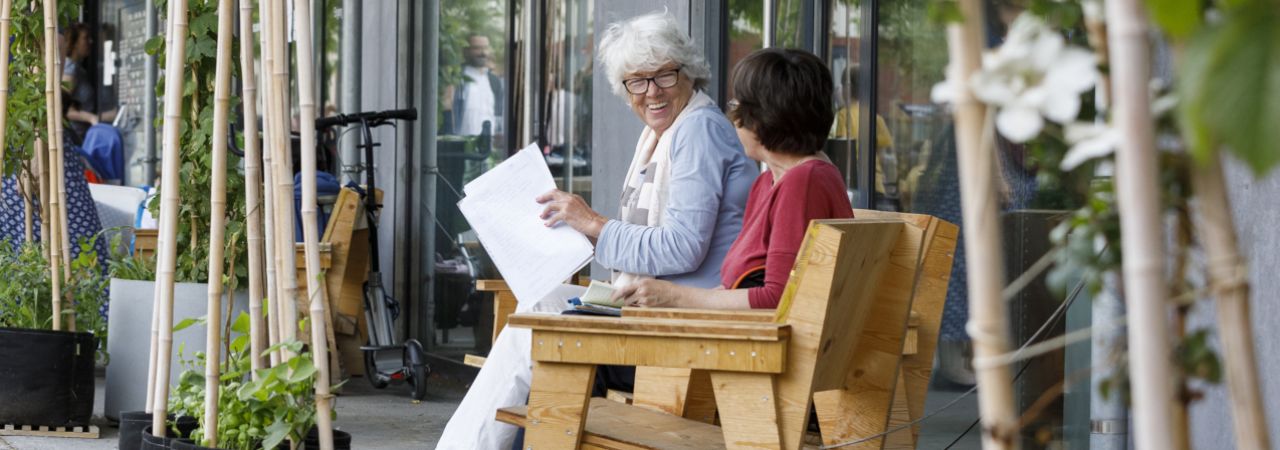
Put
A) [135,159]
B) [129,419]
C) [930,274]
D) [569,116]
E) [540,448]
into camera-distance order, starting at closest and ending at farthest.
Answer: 1. [540,448]
2. [930,274]
3. [129,419]
4. [569,116]
5. [135,159]

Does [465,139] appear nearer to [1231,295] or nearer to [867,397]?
[867,397]

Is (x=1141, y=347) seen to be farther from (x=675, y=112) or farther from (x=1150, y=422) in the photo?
(x=675, y=112)

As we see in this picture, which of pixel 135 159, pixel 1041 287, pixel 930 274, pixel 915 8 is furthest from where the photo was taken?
pixel 135 159

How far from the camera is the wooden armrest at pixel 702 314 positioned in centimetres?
277

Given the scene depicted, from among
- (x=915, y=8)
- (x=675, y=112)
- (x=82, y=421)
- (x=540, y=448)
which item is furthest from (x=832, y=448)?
(x=82, y=421)

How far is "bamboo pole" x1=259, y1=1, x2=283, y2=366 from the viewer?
2912 mm

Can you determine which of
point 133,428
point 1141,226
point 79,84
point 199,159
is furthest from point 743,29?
point 79,84

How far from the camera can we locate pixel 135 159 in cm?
1179

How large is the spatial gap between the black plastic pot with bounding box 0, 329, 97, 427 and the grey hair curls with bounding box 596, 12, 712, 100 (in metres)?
1.93

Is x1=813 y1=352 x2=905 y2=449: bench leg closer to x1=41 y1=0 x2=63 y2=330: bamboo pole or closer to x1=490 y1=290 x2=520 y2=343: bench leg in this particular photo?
x1=490 y1=290 x2=520 y2=343: bench leg

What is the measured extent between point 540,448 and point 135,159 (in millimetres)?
9773

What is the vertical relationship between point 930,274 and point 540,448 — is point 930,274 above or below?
above

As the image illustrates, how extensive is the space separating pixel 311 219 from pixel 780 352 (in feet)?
2.96

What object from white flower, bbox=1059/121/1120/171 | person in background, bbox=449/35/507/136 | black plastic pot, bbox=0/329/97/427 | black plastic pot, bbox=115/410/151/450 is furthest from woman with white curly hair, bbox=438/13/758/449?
person in background, bbox=449/35/507/136
